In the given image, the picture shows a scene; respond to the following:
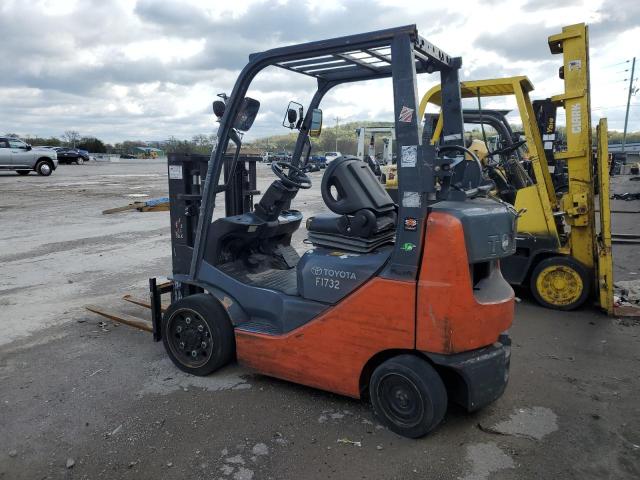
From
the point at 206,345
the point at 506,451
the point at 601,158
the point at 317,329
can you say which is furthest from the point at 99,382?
the point at 601,158

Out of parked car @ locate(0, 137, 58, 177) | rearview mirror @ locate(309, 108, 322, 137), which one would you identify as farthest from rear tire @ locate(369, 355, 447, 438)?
parked car @ locate(0, 137, 58, 177)

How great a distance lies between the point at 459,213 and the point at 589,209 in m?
3.41

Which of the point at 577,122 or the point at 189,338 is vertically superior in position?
the point at 577,122

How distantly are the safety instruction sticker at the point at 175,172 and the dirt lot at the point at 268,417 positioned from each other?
1570 mm

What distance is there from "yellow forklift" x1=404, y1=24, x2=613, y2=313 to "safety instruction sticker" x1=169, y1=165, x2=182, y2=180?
305cm

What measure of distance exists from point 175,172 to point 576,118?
428 centimetres

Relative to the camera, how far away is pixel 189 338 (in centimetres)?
413

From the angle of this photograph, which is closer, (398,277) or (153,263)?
(398,277)

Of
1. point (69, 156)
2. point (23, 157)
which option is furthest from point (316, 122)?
point (69, 156)

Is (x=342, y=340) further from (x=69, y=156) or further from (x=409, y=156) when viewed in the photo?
(x=69, y=156)

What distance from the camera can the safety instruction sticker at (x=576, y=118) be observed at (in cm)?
558

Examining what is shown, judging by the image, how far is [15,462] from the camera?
298 centimetres

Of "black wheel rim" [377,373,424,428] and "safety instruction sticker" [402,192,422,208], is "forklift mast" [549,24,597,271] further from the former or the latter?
"black wheel rim" [377,373,424,428]

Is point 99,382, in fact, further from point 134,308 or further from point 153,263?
point 153,263
